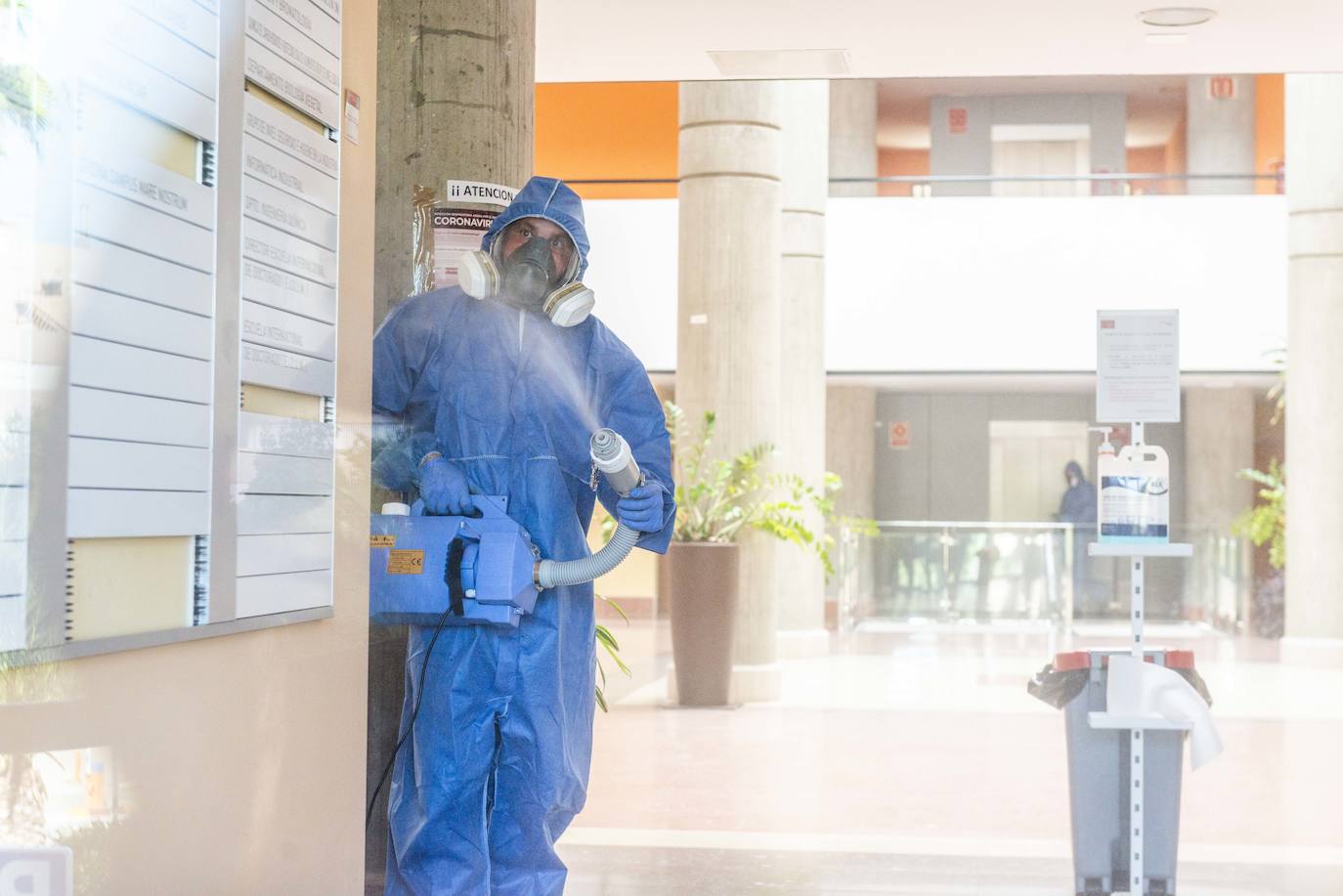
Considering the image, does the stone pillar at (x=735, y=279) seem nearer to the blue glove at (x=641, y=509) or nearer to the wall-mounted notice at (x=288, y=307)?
the blue glove at (x=641, y=509)

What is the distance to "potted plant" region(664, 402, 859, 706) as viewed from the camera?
7.55m

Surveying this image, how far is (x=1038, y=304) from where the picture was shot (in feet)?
35.9

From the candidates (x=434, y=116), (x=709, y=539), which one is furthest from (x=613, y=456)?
(x=709, y=539)

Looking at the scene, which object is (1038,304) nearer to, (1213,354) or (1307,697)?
(1213,354)

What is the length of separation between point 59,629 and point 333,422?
727 millimetres

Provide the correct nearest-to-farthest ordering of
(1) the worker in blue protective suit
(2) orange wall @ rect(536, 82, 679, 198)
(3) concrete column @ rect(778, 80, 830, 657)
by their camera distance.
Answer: (1) the worker in blue protective suit < (2) orange wall @ rect(536, 82, 679, 198) < (3) concrete column @ rect(778, 80, 830, 657)

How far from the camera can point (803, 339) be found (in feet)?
34.6

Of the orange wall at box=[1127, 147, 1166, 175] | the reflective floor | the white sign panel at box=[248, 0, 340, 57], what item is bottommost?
the reflective floor

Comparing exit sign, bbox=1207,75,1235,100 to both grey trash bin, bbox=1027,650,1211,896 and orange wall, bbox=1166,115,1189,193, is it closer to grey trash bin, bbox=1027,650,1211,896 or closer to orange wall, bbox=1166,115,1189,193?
orange wall, bbox=1166,115,1189,193

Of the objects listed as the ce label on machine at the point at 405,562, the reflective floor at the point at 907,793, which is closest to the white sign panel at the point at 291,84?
the ce label on machine at the point at 405,562

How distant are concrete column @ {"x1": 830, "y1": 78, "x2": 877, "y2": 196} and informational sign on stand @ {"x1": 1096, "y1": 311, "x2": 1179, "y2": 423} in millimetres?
8708

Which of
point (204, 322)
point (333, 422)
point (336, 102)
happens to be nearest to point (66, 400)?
point (204, 322)

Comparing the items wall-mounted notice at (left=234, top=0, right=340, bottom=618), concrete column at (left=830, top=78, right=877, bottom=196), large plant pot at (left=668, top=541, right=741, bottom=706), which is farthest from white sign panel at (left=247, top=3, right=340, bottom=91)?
concrete column at (left=830, top=78, right=877, bottom=196)

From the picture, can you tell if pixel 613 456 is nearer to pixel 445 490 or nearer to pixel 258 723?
pixel 445 490
